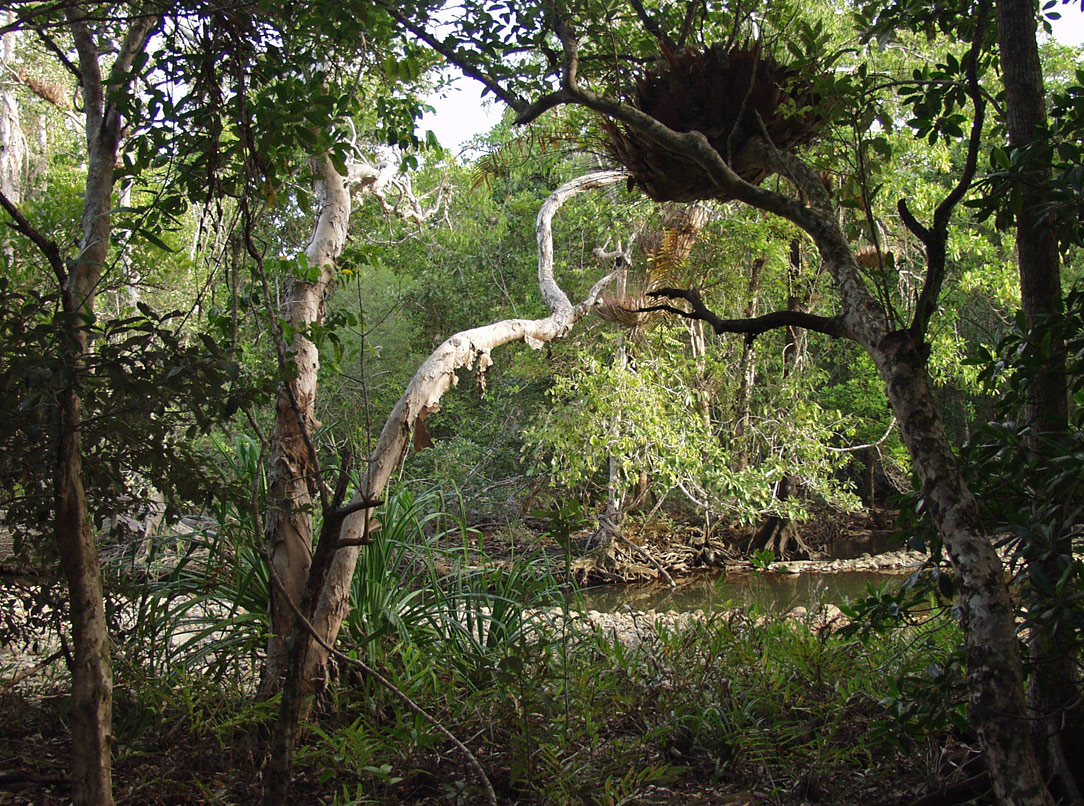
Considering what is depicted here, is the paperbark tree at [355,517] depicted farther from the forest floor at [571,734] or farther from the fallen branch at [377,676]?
the forest floor at [571,734]

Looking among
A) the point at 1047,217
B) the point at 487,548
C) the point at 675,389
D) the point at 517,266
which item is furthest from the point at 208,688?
the point at 517,266

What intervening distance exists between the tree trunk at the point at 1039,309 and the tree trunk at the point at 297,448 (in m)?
1.86

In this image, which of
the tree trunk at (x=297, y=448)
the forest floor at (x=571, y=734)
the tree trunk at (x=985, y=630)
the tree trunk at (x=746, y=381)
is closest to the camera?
the tree trunk at (x=985, y=630)

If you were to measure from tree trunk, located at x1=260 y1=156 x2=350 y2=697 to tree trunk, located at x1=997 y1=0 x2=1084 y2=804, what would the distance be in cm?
186

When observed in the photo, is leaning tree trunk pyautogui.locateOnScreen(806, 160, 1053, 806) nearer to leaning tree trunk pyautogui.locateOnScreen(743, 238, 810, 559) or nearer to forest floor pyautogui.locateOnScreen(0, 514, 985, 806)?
forest floor pyautogui.locateOnScreen(0, 514, 985, 806)

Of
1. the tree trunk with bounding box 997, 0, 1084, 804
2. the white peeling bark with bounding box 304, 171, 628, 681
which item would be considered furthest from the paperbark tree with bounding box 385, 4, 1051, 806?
the white peeling bark with bounding box 304, 171, 628, 681

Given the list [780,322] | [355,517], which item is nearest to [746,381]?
[355,517]

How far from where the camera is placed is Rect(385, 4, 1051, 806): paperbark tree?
4.04ft

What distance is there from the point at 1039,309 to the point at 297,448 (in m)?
2.27

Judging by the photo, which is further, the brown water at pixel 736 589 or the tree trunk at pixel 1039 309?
the brown water at pixel 736 589

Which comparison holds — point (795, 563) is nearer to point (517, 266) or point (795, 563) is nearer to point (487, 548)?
point (487, 548)

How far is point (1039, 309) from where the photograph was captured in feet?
5.51

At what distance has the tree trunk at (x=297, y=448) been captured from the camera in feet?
8.14

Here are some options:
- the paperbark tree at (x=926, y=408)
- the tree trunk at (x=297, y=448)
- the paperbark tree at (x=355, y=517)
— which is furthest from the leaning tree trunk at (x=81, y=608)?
the paperbark tree at (x=926, y=408)
